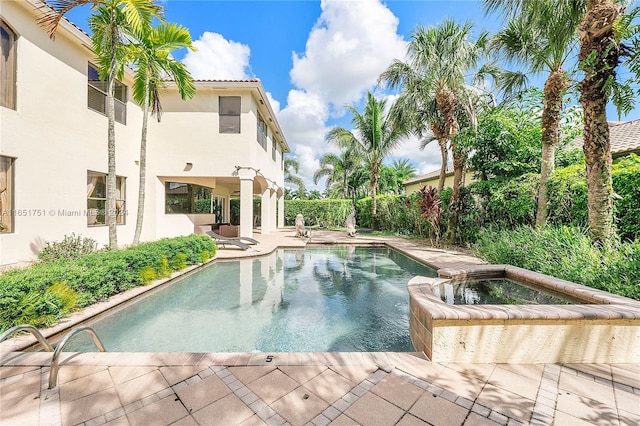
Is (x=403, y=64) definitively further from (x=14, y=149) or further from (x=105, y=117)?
(x=14, y=149)

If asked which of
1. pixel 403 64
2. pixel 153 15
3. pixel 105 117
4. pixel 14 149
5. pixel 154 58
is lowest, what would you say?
pixel 14 149

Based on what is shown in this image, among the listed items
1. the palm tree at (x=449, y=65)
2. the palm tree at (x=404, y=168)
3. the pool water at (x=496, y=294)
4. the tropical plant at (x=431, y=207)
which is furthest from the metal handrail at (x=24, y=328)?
the palm tree at (x=404, y=168)

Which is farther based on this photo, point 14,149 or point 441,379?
point 14,149

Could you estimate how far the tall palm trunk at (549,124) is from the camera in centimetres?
820

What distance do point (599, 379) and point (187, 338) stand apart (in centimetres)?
546

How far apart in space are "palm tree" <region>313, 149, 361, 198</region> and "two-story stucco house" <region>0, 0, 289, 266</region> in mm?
14750

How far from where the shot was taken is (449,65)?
36.8ft

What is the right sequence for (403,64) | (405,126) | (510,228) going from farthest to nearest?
1. (405,126)
2. (403,64)
3. (510,228)

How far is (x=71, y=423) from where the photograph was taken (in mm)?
2209

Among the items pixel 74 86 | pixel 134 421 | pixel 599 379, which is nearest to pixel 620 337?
pixel 599 379

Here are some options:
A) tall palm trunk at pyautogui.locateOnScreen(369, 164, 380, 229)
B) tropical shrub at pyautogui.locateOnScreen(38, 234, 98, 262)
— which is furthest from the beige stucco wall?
tall palm trunk at pyautogui.locateOnScreen(369, 164, 380, 229)

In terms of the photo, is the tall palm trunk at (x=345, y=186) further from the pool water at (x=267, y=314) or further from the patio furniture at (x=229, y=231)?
the pool water at (x=267, y=314)

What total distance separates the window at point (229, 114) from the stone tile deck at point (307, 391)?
1119 centimetres

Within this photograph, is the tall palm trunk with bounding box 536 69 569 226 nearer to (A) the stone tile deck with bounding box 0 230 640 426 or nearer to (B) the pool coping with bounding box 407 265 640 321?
(B) the pool coping with bounding box 407 265 640 321
